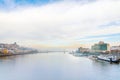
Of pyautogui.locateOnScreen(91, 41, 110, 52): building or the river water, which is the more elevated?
pyautogui.locateOnScreen(91, 41, 110, 52): building

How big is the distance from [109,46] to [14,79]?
142 feet

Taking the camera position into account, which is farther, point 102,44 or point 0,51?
point 102,44

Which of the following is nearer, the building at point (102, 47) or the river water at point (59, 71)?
the river water at point (59, 71)

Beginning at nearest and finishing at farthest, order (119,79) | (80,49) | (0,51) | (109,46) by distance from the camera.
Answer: (119,79)
(0,51)
(109,46)
(80,49)

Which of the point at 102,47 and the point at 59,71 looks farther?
the point at 102,47

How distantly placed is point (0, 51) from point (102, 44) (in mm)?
24638

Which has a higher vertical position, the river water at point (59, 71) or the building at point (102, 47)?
the building at point (102, 47)

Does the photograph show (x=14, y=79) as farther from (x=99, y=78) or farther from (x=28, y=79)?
(x=99, y=78)

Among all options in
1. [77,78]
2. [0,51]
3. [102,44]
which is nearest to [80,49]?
[102,44]

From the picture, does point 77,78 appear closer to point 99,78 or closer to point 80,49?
point 99,78

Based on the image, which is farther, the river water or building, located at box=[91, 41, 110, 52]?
building, located at box=[91, 41, 110, 52]

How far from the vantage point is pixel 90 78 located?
9.21 metres

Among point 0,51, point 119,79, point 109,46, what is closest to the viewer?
point 119,79

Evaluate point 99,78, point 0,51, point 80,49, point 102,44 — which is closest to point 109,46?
point 102,44
